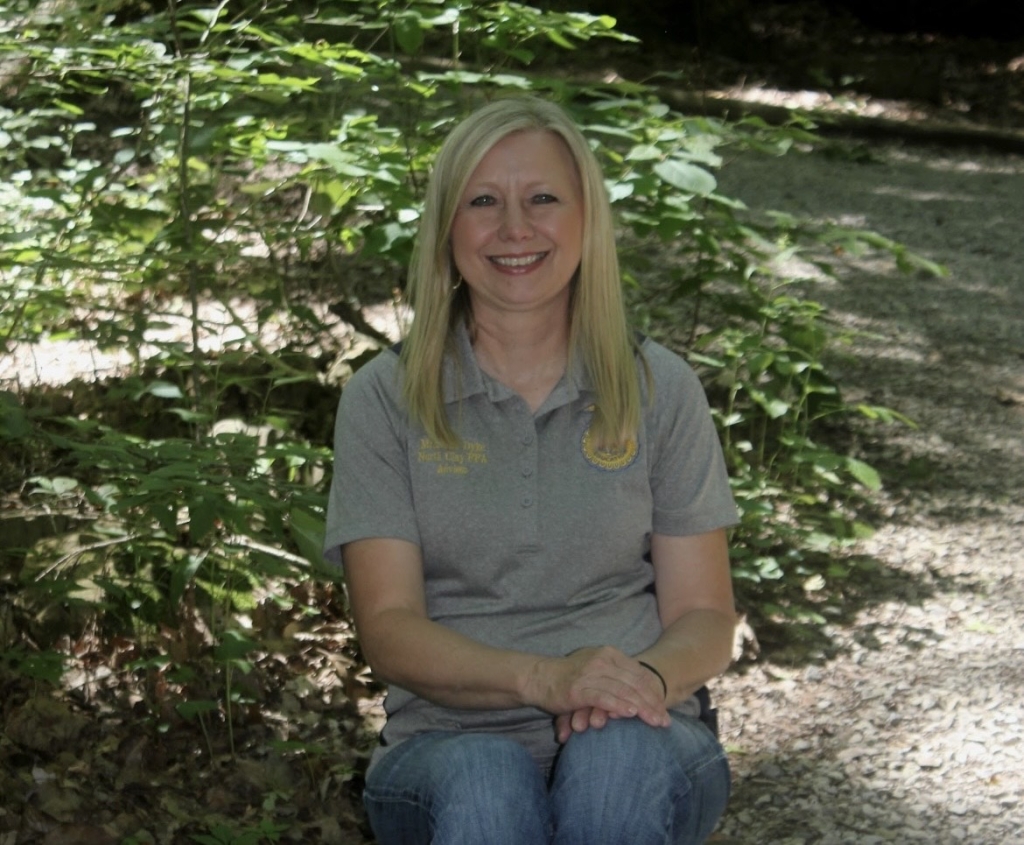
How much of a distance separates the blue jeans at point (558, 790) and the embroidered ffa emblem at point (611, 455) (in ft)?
Result: 1.37

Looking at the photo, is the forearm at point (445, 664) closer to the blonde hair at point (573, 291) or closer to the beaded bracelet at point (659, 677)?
the beaded bracelet at point (659, 677)

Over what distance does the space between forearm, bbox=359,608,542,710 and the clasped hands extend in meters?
→ 0.04

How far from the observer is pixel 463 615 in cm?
229

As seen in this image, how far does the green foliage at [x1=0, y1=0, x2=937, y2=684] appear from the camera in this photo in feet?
10.5

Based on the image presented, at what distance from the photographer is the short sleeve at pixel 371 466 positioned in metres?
2.28

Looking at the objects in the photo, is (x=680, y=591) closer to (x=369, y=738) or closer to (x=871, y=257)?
(x=369, y=738)

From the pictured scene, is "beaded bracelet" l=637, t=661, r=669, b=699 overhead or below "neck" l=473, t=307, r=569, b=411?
below

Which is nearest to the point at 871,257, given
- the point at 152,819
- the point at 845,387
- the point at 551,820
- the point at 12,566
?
the point at 845,387

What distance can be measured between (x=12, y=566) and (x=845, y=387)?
3.15m

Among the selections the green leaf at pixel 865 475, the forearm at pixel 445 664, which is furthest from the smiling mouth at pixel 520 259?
the green leaf at pixel 865 475

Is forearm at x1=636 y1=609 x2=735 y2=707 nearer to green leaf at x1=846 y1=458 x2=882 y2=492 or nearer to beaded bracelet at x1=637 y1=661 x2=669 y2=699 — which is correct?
beaded bracelet at x1=637 y1=661 x2=669 y2=699

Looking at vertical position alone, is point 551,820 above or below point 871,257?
above

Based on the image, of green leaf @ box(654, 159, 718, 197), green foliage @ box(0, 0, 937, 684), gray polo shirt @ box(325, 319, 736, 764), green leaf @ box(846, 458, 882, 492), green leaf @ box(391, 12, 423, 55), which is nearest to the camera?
gray polo shirt @ box(325, 319, 736, 764)

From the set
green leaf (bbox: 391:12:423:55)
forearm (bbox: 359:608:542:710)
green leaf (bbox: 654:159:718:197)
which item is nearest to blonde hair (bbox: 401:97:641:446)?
forearm (bbox: 359:608:542:710)
